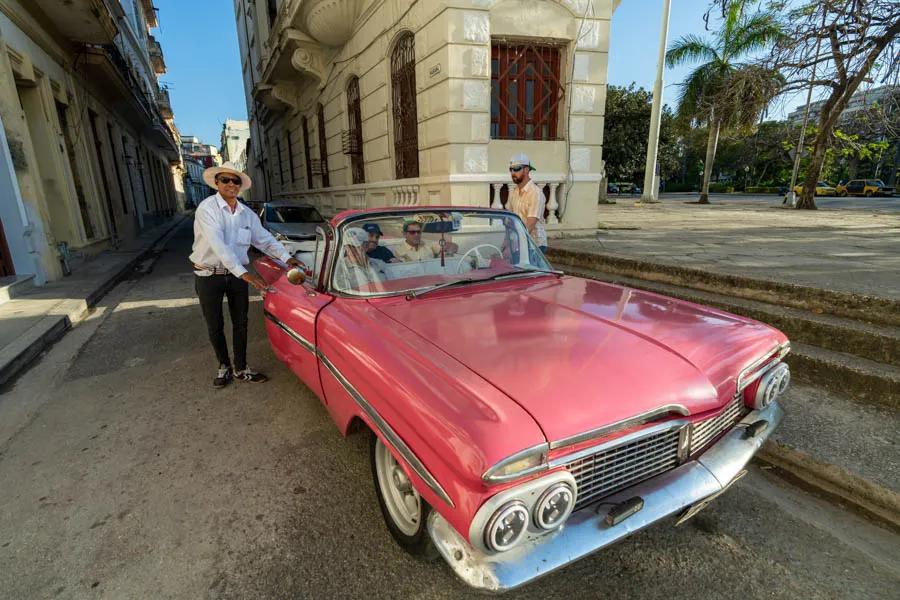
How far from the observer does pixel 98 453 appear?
2.79m

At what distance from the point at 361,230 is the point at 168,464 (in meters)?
1.83

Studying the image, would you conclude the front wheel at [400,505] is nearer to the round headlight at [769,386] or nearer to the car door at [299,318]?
the car door at [299,318]

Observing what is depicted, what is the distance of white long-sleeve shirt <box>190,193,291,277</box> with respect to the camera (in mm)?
3250

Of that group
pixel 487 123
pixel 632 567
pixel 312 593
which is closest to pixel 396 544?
pixel 312 593

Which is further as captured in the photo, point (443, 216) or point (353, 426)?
point (443, 216)

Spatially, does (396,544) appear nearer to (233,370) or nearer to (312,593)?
(312,593)

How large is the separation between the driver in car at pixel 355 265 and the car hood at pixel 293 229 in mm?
7325

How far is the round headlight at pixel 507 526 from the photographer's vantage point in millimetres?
1336

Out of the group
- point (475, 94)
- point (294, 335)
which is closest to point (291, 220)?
point (475, 94)

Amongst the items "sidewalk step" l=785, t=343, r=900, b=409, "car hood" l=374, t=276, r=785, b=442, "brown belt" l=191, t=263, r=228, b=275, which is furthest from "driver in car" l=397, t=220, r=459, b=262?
"sidewalk step" l=785, t=343, r=900, b=409

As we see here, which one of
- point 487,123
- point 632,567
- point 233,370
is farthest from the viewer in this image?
point 487,123

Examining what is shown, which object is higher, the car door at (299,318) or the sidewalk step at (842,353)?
the car door at (299,318)

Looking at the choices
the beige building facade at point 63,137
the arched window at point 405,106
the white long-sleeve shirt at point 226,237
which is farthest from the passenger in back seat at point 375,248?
the beige building facade at point 63,137

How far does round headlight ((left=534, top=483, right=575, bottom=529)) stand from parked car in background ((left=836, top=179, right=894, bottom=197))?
49250 mm
